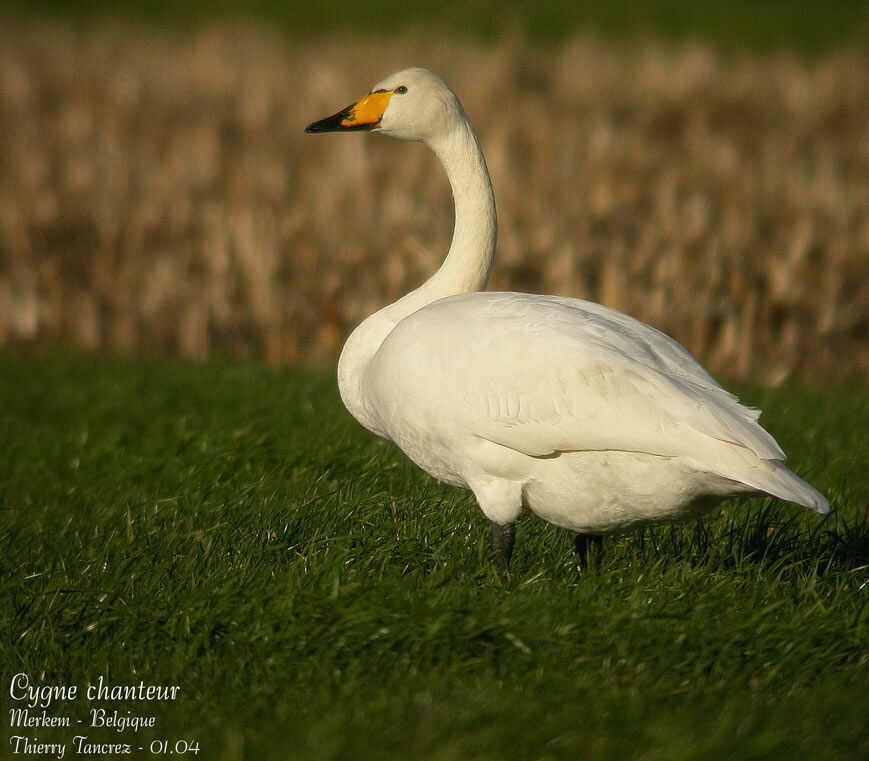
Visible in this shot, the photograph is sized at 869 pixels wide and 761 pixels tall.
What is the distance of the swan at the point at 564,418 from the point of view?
146 inches

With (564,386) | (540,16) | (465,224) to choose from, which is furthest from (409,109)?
(540,16)

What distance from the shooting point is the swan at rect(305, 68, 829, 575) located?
12.2 feet

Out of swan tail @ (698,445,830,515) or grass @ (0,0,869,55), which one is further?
grass @ (0,0,869,55)

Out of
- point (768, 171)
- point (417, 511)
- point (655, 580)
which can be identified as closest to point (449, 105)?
point (417, 511)

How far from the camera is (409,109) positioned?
517 cm

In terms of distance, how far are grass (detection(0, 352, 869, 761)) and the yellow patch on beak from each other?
63.9 inches

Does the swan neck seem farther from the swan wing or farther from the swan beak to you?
the swan wing

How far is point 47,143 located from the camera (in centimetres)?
1251

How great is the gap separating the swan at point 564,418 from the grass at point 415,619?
1.05 feet

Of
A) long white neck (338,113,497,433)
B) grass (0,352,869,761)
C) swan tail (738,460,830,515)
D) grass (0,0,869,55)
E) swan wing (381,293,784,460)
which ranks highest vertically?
grass (0,0,869,55)

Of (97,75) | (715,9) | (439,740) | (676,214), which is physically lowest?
(439,740)

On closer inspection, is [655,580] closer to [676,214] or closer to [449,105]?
[449,105]

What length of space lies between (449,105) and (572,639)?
8.66ft

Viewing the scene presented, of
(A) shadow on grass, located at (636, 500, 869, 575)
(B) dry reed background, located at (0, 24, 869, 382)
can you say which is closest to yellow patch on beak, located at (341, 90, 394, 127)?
(A) shadow on grass, located at (636, 500, 869, 575)
